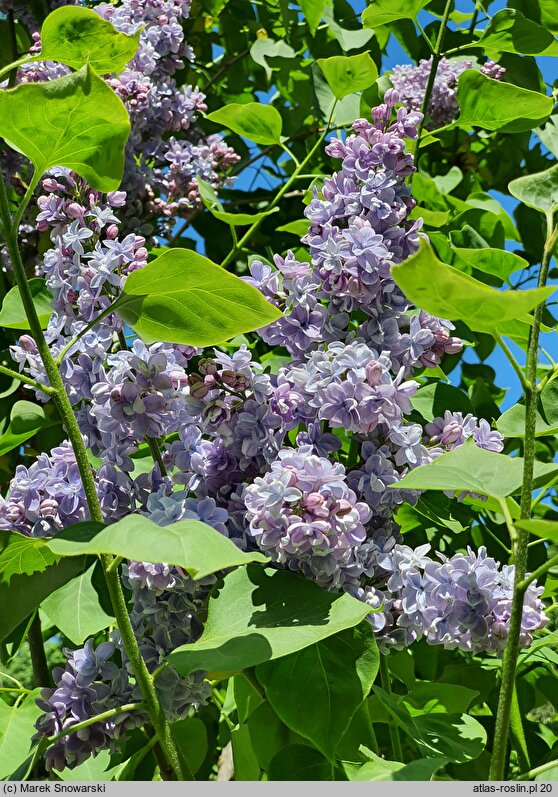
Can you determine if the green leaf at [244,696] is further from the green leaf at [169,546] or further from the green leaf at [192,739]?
the green leaf at [169,546]

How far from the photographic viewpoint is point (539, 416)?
33.0 inches

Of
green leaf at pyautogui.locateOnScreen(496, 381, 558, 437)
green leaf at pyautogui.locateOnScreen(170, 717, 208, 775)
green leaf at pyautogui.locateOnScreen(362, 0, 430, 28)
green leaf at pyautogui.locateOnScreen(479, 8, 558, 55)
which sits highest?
green leaf at pyautogui.locateOnScreen(362, 0, 430, 28)

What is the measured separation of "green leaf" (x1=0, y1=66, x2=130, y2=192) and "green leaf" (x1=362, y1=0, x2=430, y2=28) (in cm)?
54

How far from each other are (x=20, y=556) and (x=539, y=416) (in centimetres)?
51

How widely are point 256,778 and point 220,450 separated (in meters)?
0.44

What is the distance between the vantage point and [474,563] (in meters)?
0.62

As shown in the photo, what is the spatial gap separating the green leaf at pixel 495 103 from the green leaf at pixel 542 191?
8.2 inches

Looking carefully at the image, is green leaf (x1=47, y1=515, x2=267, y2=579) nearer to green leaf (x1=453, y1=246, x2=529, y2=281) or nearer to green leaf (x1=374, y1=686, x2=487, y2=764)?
green leaf (x1=374, y1=686, x2=487, y2=764)

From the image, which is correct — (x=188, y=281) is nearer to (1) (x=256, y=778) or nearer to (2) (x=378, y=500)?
(2) (x=378, y=500)

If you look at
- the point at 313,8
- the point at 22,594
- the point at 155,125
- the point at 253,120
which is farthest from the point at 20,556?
the point at 313,8

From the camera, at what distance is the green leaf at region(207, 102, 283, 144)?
39.6 inches

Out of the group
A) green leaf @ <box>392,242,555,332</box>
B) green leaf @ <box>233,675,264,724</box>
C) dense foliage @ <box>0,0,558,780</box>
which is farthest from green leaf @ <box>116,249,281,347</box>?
green leaf @ <box>233,675,264,724</box>

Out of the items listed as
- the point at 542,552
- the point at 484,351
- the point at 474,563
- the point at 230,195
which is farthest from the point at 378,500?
the point at 230,195

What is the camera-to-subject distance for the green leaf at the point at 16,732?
73 centimetres
